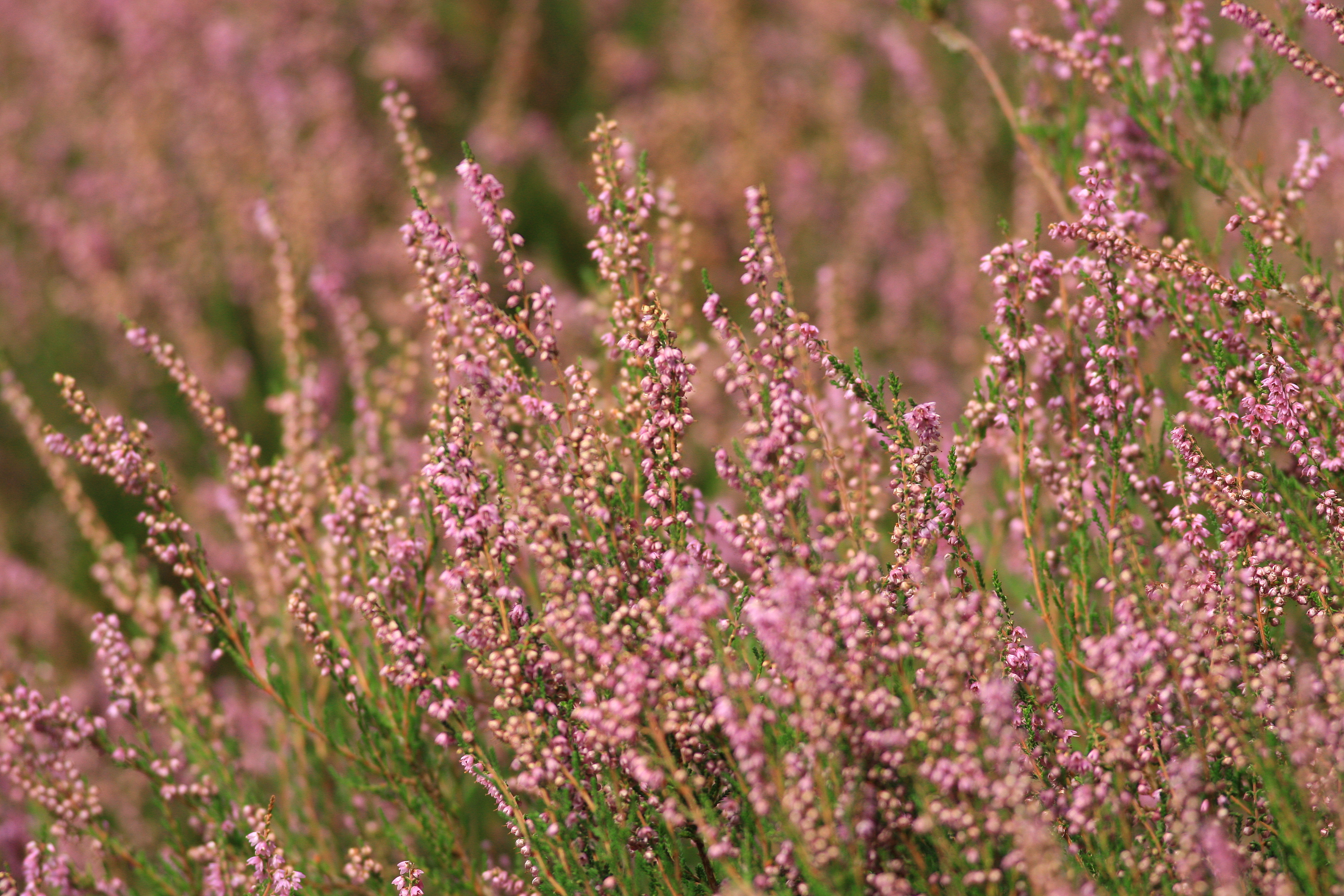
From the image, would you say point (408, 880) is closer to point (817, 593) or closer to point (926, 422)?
point (817, 593)

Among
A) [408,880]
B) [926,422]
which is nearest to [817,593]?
[926,422]

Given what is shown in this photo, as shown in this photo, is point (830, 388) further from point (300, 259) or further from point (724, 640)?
point (300, 259)

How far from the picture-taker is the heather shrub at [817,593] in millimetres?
1937

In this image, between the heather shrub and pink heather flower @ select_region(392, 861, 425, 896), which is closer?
the heather shrub

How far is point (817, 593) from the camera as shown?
205 centimetres

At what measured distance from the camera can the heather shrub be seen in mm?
1937

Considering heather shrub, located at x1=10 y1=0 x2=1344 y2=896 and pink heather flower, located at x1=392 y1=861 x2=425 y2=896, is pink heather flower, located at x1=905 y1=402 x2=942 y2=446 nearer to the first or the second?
heather shrub, located at x1=10 y1=0 x2=1344 y2=896

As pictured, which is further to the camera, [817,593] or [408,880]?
[408,880]

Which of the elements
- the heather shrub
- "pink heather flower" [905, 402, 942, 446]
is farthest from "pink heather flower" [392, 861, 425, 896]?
"pink heather flower" [905, 402, 942, 446]

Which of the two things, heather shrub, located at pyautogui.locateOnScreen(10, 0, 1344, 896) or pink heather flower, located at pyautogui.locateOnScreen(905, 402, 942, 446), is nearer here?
heather shrub, located at pyautogui.locateOnScreen(10, 0, 1344, 896)

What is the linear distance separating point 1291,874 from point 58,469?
3.99m

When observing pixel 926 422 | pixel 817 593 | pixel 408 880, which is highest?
pixel 926 422

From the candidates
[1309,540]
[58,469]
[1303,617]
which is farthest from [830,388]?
[58,469]

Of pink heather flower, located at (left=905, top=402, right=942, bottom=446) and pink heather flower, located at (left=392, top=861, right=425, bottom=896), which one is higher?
pink heather flower, located at (left=905, top=402, right=942, bottom=446)
